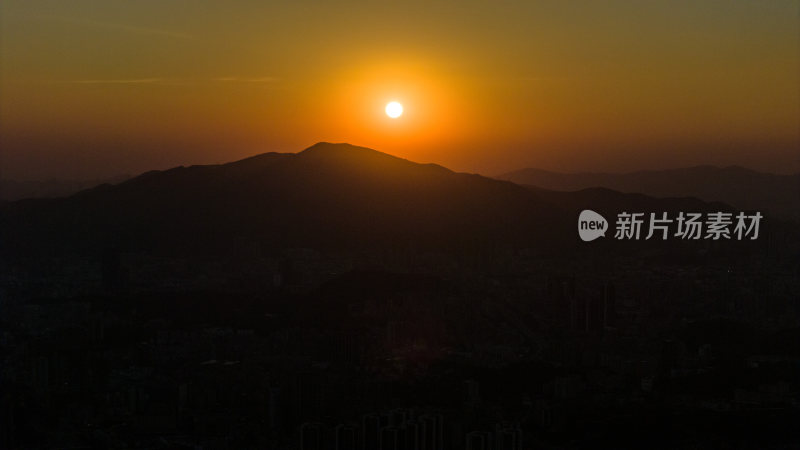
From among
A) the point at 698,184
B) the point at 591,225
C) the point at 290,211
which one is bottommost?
the point at 591,225

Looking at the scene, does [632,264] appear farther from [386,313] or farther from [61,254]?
[61,254]

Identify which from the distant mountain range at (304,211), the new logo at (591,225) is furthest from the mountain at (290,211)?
the new logo at (591,225)

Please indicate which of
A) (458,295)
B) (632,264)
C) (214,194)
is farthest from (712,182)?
(214,194)

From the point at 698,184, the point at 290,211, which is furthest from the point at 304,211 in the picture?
the point at 698,184

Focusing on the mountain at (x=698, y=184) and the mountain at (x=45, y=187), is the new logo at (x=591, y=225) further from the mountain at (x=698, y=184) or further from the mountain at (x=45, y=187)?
the mountain at (x=45, y=187)

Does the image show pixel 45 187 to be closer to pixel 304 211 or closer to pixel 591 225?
pixel 304 211

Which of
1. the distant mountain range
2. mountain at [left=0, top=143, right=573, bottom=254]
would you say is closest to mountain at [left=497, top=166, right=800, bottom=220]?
the distant mountain range
